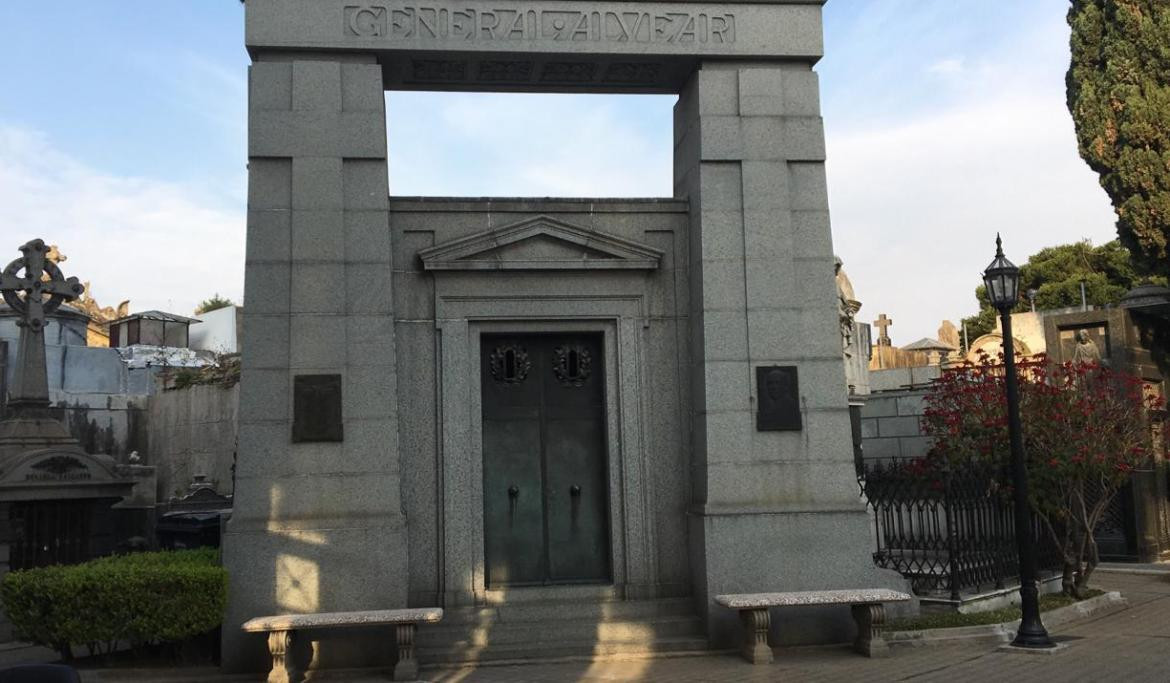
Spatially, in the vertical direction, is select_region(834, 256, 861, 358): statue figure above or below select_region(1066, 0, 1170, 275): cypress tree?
below

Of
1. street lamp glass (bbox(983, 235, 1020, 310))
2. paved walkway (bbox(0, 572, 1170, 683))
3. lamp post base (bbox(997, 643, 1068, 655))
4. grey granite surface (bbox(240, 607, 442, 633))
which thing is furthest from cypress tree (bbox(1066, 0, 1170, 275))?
grey granite surface (bbox(240, 607, 442, 633))

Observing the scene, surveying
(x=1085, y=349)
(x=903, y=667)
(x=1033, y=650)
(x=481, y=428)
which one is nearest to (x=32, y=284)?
(x=481, y=428)

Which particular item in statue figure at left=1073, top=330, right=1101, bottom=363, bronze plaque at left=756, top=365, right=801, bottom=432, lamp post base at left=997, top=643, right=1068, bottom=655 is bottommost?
lamp post base at left=997, top=643, right=1068, bottom=655

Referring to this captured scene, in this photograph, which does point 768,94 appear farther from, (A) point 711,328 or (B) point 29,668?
(B) point 29,668

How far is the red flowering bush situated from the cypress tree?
Answer: 19.2ft

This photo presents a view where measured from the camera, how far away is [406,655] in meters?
9.29

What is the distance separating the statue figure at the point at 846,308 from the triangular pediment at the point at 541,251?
4.95 meters

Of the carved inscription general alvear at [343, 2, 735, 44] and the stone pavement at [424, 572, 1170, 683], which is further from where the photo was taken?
the carved inscription general alvear at [343, 2, 735, 44]

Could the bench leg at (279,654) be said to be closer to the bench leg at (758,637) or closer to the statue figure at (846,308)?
the bench leg at (758,637)

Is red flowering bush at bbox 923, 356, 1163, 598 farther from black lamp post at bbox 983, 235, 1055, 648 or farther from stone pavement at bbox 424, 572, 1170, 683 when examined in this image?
stone pavement at bbox 424, 572, 1170, 683

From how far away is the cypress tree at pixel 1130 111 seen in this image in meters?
18.3

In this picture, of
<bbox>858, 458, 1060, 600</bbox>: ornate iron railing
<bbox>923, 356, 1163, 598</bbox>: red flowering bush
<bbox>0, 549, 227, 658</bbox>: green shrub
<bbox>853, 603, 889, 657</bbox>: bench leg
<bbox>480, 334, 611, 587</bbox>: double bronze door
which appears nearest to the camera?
<bbox>0, 549, 227, 658</bbox>: green shrub

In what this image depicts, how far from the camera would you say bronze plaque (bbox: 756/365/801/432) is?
10812 mm

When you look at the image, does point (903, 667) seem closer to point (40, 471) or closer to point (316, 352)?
point (316, 352)
